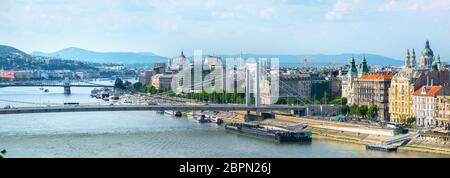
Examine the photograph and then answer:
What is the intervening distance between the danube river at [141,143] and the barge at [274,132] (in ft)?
0.72

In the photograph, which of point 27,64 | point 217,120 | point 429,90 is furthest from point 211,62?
point 27,64

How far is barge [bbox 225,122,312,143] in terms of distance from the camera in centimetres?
1279

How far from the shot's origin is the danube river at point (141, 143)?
10.4 m

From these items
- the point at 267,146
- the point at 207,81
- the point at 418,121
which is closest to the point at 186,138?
the point at 267,146

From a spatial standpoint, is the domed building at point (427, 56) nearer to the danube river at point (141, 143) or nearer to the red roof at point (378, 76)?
the red roof at point (378, 76)

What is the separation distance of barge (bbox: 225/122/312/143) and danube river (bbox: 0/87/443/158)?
220 mm

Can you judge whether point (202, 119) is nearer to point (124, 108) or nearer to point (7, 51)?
point (124, 108)

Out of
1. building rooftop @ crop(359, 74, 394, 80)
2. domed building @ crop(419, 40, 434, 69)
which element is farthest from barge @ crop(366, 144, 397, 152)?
domed building @ crop(419, 40, 434, 69)

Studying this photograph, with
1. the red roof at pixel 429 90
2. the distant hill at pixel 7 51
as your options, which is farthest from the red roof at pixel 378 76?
the distant hill at pixel 7 51
